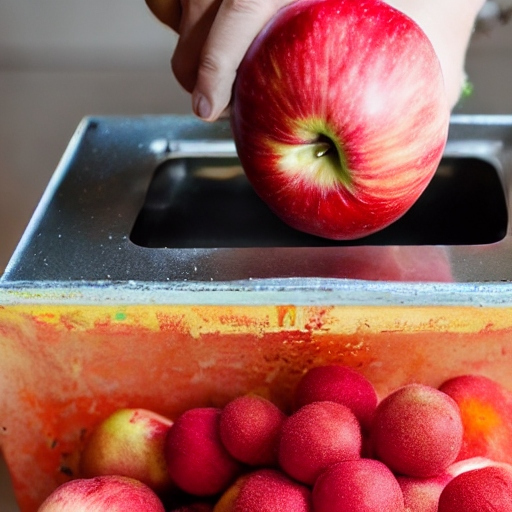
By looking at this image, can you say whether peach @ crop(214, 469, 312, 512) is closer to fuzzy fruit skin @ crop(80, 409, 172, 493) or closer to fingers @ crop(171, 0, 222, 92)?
fuzzy fruit skin @ crop(80, 409, 172, 493)

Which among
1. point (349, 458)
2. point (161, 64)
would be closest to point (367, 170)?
point (349, 458)

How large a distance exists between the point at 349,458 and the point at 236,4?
0.34 metres

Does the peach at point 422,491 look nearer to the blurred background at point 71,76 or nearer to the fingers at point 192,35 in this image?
the fingers at point 192,35

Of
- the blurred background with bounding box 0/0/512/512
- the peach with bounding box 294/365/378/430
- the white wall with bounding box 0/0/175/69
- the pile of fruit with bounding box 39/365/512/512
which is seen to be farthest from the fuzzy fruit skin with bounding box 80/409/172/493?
the white wall with bounding box 0/0/175/69

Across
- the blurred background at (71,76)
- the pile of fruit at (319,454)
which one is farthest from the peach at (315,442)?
the blurred background at (71,76)

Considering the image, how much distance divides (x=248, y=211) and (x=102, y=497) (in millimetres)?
337

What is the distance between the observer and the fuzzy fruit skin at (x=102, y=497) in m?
0.45

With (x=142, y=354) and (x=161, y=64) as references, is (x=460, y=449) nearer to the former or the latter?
(x=142, y=354)

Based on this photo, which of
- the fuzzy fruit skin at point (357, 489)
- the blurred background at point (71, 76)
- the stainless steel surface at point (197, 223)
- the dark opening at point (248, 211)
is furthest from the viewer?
the blurred background at point (71, 76)

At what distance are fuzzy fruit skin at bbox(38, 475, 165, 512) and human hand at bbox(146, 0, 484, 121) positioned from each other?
0.29 metres

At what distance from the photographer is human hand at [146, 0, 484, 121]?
1.59 feet

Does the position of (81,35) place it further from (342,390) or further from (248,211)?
(342,390)

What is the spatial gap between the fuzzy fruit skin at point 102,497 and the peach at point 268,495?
2.3 inches

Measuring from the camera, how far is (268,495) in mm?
417
